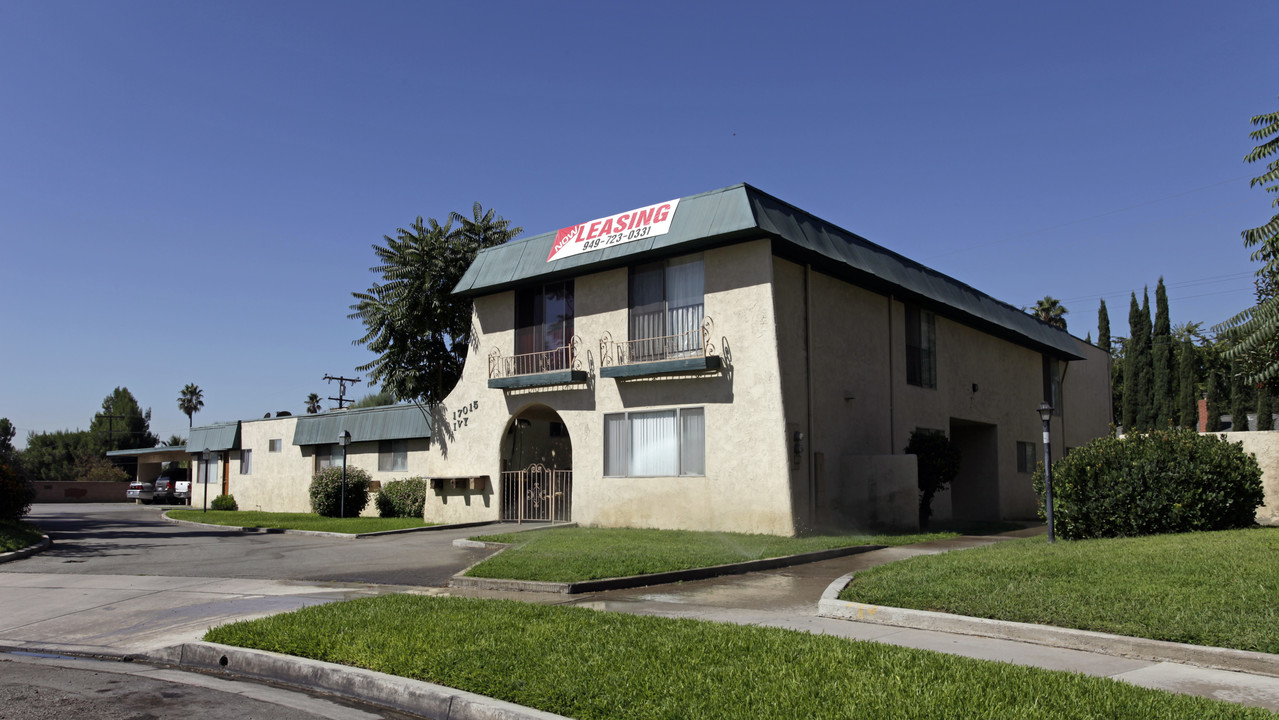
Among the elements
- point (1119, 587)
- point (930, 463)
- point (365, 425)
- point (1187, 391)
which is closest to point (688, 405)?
point (930, 463)

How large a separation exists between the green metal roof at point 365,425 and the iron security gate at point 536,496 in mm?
5841

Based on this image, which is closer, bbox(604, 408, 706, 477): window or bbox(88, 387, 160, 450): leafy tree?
bbox(604, 408, 706, 477): window

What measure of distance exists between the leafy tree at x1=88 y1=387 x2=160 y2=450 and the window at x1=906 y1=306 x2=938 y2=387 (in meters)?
102

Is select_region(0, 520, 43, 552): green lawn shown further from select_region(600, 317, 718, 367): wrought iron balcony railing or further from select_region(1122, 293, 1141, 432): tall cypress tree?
select_region(1122, 293, 1141, 432): tall cypress tree

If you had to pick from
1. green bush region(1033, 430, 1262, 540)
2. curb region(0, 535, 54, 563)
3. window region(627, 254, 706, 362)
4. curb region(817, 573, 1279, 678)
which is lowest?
curb region(0, 535, 54, 563)

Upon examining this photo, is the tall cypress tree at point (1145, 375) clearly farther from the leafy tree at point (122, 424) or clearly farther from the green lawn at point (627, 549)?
the leafy tree at point (122, 424)

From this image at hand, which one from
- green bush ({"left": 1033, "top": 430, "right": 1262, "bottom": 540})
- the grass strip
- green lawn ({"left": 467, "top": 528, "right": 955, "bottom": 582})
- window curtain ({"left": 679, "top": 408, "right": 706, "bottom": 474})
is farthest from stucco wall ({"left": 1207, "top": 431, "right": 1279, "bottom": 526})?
the grass strip

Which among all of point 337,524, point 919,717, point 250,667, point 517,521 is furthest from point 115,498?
point 919,717

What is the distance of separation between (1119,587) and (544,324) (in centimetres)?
1615

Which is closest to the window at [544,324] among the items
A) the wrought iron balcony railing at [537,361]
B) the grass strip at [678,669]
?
the wrought iron balcony railing at [537,361]

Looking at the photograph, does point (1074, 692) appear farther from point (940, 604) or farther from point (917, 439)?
point (917, 439)

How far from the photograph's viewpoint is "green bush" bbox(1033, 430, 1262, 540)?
46.9ft

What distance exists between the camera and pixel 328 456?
113 feet

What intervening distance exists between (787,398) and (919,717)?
13467mm
